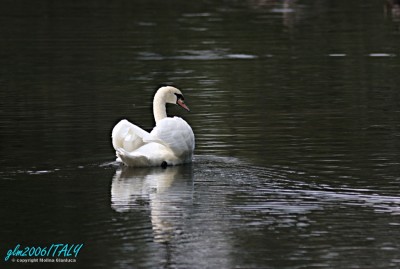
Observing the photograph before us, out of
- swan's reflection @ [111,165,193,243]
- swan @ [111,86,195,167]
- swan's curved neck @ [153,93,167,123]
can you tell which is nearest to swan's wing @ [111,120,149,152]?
swan @ [111,86,195,167]

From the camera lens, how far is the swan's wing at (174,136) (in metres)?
12.9

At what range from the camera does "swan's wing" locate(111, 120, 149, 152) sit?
42.9 feet

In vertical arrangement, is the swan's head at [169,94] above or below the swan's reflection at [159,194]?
above

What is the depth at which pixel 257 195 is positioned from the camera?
11.4 m

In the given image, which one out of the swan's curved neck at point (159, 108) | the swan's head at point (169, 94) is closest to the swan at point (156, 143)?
the swan's curved neck at point (159, 108)

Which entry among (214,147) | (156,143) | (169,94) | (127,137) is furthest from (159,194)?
(169,94)

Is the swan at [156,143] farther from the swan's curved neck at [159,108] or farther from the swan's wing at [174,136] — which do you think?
the swan's curved neck at [159,108]

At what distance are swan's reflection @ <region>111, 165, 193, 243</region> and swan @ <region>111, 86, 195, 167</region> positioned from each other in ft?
0.34

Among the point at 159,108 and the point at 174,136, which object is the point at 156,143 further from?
the point at 159,108

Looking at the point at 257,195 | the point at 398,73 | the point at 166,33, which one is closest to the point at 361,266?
the point at 257,195

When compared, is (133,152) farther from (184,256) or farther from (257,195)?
(184,256)

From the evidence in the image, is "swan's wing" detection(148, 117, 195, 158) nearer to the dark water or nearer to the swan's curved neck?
the dark water

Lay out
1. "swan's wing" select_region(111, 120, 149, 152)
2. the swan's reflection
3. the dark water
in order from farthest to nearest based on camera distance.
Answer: "swan's wing" select_region(111, 120, 149, 152) → the swan's reflection → the dark water

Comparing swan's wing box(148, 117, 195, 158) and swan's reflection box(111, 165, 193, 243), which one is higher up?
swan's wing box(148, 117, 195, 158)
